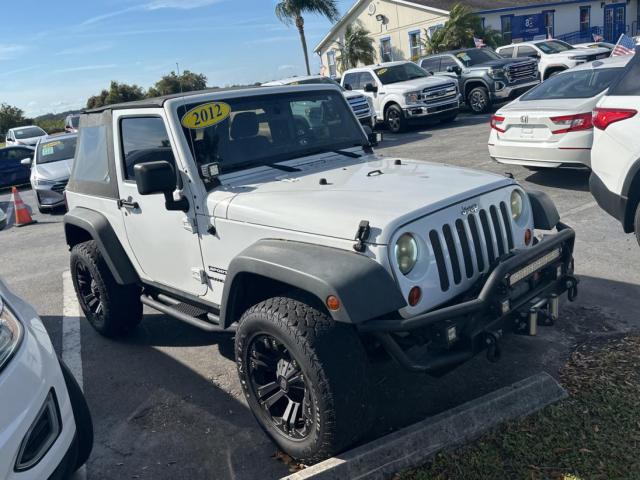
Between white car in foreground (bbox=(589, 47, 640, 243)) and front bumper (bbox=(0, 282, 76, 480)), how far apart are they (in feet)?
16.0

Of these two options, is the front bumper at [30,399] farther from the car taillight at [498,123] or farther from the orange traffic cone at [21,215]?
the orange traffic cone at [21,215]

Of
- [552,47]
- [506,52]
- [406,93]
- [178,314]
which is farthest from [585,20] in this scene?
[178,314]

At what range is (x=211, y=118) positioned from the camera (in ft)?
13.2

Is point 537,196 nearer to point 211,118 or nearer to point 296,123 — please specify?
point 296,123

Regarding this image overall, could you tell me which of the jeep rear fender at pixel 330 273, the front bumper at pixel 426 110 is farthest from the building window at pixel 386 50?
the jeep rear fender at pixel 330 273

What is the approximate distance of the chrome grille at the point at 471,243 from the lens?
3.13 metres

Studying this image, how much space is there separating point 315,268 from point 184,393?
1864 millimetres

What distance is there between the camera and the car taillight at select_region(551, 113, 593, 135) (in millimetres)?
7801

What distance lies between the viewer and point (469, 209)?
3314 millimetres

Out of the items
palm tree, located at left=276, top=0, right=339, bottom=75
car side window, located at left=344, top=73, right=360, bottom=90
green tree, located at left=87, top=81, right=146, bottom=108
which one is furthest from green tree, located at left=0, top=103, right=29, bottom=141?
car side window, located at left=344, top=73, right=360, bottom=90

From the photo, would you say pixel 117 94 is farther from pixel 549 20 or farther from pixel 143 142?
pixel 143 142

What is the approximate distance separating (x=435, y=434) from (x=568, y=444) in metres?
0.70

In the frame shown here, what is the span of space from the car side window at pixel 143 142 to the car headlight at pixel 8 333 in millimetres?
1517

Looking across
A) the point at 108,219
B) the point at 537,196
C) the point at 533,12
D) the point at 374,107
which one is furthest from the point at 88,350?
the point at 533,12
